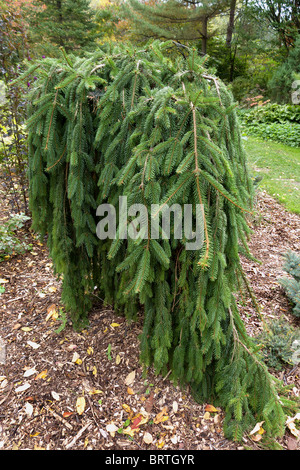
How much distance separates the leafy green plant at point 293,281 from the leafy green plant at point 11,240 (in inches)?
111

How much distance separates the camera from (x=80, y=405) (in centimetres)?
212

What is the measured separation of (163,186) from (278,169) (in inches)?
219

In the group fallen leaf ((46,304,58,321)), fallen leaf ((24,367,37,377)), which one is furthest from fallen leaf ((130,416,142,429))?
fallen leaf ((46,304,58,321))

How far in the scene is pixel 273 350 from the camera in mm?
2461

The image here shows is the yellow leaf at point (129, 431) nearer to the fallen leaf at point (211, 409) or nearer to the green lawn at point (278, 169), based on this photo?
the fallen leaf at point (211, 409)

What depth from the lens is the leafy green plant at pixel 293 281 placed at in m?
2.84

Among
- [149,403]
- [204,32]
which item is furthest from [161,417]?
[204,32]

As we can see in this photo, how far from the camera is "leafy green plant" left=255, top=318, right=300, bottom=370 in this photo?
2.41 metres

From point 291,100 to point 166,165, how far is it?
1032cm

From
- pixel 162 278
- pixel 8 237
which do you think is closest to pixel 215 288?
pixel 162 278

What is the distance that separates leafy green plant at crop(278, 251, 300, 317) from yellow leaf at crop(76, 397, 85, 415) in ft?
6.63

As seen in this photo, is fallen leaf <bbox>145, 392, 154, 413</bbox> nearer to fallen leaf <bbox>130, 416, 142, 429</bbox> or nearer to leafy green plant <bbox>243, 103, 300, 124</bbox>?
fallen leaf <bbox>130, 416, 142, 429</bbox>

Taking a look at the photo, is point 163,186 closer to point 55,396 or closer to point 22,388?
point 55,396

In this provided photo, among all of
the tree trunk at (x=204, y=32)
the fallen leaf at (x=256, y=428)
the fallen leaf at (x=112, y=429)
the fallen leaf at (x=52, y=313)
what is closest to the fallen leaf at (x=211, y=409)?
the fallen leaf at (x=256, y=428)
